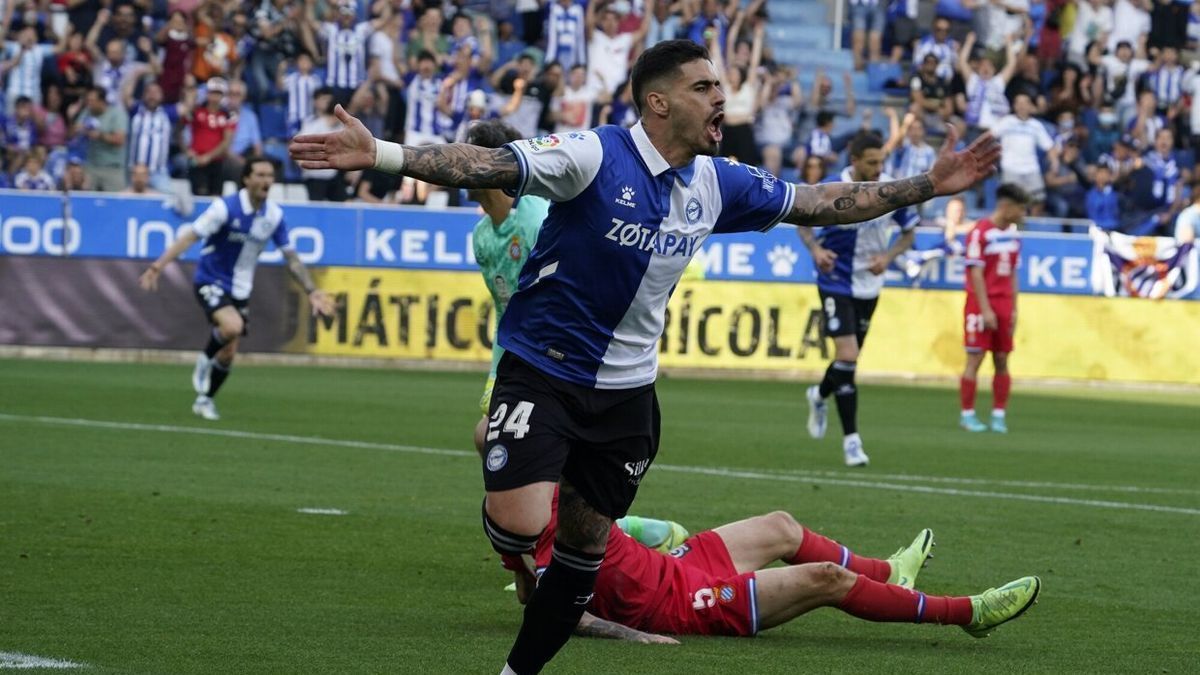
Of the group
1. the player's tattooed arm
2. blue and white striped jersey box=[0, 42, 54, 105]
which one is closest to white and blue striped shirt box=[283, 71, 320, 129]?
blue and white striped jersey box=[0, 42, 54, 105]

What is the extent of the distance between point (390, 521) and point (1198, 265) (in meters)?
17.2

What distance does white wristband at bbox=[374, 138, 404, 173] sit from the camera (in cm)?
584

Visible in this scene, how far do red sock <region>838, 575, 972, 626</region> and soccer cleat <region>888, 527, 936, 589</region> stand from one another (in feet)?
1.23

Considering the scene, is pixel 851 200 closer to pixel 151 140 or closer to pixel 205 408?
pixel 205 408

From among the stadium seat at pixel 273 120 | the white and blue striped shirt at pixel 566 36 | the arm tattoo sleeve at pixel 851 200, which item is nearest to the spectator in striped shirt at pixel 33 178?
the stadium seat at pixel 273 120

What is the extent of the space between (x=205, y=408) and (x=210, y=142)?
9.29m

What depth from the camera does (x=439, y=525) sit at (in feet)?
35.7

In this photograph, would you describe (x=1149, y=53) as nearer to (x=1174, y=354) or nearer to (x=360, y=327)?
(x=1174, y=354)

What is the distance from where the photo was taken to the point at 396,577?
900 centimetres

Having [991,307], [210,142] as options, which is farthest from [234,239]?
[210,142]

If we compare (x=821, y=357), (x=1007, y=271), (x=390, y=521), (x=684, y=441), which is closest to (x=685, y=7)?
(x=821, y=357)

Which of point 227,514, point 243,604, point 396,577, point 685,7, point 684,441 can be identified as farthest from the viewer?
point 685,7

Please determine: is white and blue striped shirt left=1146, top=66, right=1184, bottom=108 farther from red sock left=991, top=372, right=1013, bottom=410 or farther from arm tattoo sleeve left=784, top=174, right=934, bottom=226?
arm tattoo sleeve left=784, top=174, right=934, bottom=226

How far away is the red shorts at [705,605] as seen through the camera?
7500mm
